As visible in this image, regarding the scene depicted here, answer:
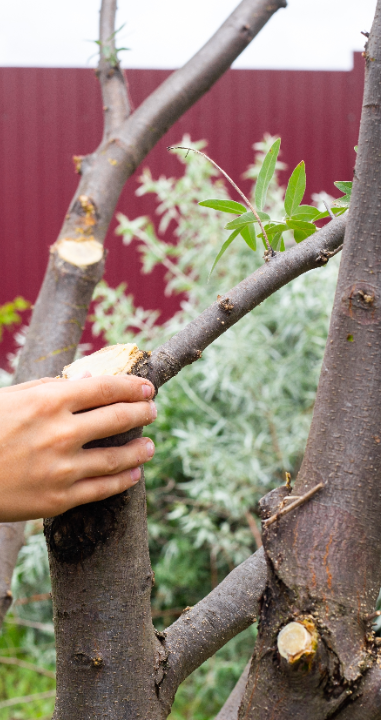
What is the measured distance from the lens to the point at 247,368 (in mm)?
1715

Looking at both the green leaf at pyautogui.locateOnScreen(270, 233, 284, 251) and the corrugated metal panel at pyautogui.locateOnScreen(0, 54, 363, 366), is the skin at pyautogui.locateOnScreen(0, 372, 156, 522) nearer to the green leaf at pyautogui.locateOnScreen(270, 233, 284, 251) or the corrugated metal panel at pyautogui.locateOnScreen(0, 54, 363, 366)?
the green leaf at pyautogui.locateOnScreen(270, 233, 284, 251)

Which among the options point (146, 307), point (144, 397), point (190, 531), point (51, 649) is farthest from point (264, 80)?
point (144, 397)

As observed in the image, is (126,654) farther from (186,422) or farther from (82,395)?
(186,422)

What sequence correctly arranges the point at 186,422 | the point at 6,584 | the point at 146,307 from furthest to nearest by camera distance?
the point at 146,307 < the point at 186,422 < the point at 6,584

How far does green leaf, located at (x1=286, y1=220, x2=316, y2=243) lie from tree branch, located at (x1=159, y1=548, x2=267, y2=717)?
0.31 meters

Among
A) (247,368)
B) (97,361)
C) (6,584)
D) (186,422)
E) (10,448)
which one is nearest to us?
(10,448)

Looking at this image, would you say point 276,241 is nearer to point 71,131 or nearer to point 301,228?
point 301,228

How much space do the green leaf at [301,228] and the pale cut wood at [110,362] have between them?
7.4 inches

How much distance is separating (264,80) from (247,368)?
1.83 metres

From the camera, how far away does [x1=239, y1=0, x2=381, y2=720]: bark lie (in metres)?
0.36

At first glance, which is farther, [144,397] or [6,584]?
[6,584]

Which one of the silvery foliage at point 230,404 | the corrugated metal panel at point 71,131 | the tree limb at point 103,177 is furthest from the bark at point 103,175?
the corrugated metal panel at point 71,131

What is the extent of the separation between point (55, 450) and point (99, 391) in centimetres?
5

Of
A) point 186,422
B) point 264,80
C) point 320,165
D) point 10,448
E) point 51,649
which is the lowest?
point 51,649
